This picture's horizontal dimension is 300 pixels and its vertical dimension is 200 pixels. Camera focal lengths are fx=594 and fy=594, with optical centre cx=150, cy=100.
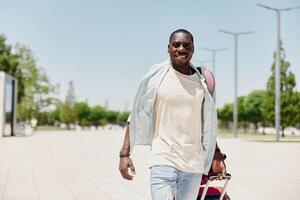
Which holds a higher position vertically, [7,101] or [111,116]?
[7,101]

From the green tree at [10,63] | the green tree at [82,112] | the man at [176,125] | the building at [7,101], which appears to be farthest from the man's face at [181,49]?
the green tree at [82,112]

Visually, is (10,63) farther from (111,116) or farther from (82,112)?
(111,116)

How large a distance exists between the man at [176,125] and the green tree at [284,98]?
5218cm

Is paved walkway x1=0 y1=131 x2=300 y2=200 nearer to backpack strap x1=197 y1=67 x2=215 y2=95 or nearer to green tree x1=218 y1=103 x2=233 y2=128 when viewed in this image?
backpack strap x1=197 y1=67 x2=215 y2=95

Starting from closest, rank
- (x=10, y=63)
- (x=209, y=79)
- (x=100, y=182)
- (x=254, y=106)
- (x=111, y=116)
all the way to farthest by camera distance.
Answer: (x=209, y=79), (x=100, y=182), (x=10, y=63), (x=254, y=106), (x=111, y=116)

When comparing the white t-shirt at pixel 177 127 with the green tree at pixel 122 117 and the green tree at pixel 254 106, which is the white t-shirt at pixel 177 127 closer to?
the green tree at pixel 254 106

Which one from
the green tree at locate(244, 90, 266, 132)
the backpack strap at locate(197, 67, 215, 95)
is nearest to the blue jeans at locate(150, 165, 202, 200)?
the backpack strap at locate(197, 67, 215, 95)

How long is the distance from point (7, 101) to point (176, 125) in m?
42.8

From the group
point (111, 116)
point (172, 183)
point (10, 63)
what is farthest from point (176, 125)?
point (111, 116)

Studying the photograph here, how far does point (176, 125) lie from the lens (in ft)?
11.8

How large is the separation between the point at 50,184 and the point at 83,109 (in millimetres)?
124633

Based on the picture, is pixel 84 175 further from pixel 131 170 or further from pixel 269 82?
pixel 269 82

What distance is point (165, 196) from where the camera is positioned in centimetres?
351

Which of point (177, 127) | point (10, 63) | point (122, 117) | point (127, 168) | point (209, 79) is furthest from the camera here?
point (122, 117)
